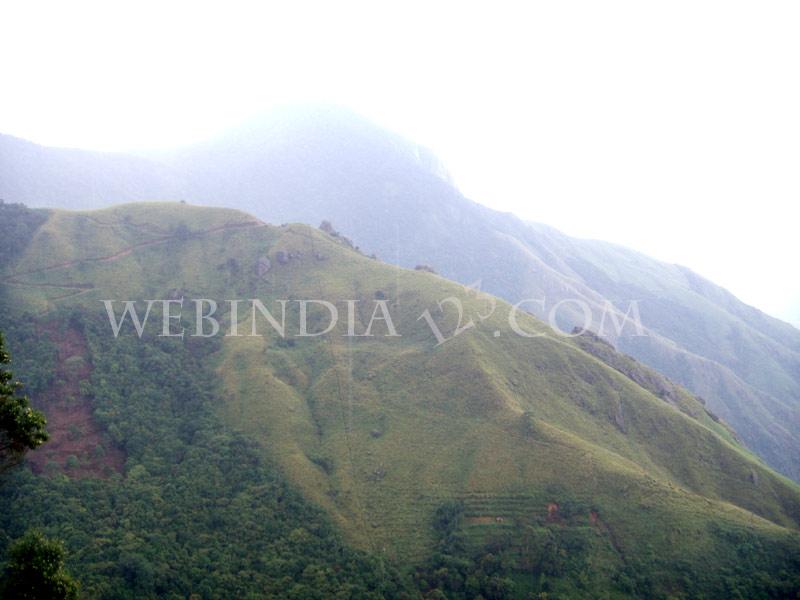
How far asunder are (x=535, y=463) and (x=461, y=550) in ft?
53.4

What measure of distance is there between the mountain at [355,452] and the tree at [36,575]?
76.7 feet

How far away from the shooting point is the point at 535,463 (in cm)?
7244

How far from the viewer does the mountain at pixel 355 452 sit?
60219 millimetres

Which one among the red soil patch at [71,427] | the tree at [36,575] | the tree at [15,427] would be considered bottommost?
the red soil patch at [71,427]

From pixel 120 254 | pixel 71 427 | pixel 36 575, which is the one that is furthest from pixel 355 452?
pixel 120 254

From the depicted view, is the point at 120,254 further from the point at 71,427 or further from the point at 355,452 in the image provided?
the point at 355,452

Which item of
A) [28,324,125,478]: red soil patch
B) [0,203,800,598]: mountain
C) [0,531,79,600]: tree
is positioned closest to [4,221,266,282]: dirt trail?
[0,203,800,598]: mountain

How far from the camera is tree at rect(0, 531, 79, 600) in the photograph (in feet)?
104

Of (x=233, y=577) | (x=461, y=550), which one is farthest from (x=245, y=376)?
(x=461, y=550)

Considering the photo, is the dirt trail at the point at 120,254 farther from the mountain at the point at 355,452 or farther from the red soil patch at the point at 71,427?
the red soil patch at the point at 71,427

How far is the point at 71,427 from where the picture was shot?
75688 millimetres

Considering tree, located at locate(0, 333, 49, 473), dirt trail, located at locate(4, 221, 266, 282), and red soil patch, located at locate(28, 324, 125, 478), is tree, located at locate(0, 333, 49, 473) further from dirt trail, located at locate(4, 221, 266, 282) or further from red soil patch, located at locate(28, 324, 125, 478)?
dirt trail, located at locate(4, 221, 266, 282)

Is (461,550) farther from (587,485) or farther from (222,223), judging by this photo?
(222,223)

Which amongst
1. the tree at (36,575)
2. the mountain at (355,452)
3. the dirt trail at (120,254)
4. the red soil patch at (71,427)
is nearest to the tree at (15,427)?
the tree at (36,575)
